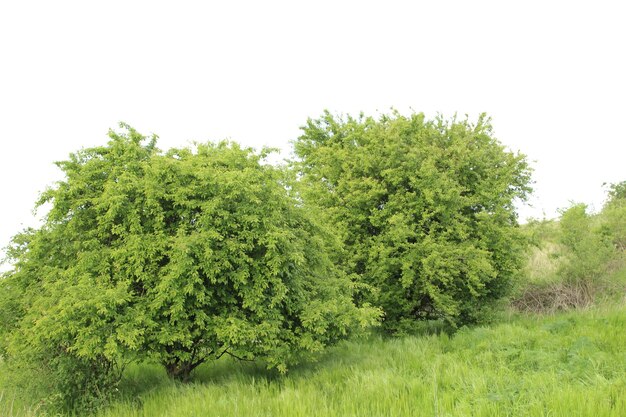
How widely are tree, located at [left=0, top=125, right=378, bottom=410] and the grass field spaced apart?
2.14ft

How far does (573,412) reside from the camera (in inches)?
189

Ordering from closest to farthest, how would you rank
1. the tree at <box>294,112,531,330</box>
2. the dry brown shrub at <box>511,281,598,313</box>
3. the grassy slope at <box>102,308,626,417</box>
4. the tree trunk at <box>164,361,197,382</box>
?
the grassy slope at <box>102,308,626,417</box>, the tree trunk at <box>164,361,197,382</box>, the tree at <box>294,112,531,330</box>, the dry brown shrub at <box>511,281,598,313</box>

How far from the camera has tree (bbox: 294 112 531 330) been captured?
11.6m

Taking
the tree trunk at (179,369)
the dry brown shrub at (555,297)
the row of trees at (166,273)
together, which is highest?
the row of trees at (166,273)

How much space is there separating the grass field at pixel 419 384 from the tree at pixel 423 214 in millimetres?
2021

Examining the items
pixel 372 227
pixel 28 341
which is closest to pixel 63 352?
pixel 28 341

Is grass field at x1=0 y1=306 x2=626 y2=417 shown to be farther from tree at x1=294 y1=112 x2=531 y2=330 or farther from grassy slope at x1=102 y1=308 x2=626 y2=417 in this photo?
tree at x1=294 y1=112 x2=531 y2=330

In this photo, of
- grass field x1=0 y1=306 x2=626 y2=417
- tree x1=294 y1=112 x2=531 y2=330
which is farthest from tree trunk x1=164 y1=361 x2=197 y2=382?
tree x1=294 y1=112 x2=531 y2=330

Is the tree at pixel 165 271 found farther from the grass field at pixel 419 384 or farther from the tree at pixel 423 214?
the tree at pixel 423 214

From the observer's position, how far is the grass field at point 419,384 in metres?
5.32

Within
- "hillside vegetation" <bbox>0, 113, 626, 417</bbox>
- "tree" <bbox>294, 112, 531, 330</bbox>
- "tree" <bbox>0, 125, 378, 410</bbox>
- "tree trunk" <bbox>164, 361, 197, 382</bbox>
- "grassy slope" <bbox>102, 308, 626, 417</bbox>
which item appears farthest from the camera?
"tree" <bbox>294, 112, 531, 330</bbox>

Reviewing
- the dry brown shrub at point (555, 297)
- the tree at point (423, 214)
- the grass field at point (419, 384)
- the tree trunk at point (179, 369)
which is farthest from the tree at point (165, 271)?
the dry brown shrub at point (555, 297)

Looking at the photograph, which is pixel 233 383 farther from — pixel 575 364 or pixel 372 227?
pixel 372 227

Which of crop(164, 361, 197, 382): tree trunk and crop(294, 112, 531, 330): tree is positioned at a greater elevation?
crop(294, 112, 531, 330): tree
